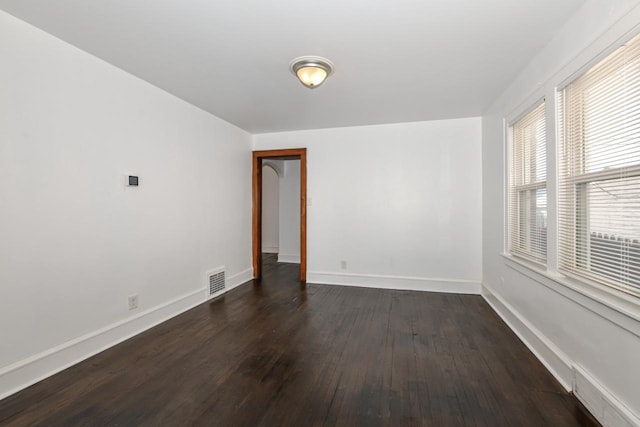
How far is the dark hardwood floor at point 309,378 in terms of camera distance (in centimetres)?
169

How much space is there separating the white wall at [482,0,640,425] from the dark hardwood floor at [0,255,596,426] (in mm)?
178

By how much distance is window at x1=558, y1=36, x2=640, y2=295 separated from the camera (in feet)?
4.85

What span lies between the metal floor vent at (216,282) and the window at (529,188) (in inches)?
143

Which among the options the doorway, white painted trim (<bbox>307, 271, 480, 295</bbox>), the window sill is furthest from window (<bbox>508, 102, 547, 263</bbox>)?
the doorway

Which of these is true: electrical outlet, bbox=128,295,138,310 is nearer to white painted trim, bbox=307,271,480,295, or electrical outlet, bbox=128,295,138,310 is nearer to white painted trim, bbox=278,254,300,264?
white painted trim, bbox=307,271,480,295

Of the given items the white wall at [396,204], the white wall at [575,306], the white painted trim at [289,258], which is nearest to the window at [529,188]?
the white wall at [575,306]

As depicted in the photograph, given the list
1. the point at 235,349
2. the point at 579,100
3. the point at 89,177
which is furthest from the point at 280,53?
the point at 235,349

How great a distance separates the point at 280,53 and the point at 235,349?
251 centimetres

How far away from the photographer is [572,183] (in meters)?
1.98

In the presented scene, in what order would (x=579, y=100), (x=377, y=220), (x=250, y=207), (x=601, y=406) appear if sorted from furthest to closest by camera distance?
(x=250, y=207) < (x=377, y=220) < (x=579, y=100) < (x=601, y=406)

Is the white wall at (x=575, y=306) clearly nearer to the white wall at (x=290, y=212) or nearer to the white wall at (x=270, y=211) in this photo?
the white wall at (x=290, y=212)

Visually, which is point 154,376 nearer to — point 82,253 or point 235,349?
point 235,349

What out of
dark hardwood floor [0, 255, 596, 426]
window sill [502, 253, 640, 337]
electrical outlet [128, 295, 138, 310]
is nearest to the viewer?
window sill [502, 253, 640, 337]

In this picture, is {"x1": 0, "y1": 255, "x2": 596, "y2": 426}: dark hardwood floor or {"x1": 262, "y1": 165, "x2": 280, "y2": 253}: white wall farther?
{"x1": 262, "y1": 165, "x2": 280, "y2": 253}: white wall
